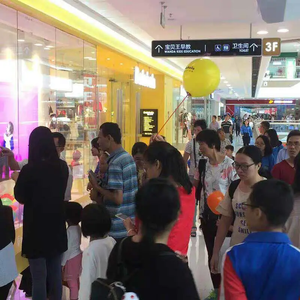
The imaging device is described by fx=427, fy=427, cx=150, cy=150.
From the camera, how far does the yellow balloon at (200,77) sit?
238 inches

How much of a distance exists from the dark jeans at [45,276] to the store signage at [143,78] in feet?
23.9

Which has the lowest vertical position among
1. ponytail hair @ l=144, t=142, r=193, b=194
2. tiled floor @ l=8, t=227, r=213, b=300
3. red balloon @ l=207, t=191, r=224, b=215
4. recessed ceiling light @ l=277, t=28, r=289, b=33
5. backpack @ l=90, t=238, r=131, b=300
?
tiled floor @ l=8, t=227, r=213, b=300

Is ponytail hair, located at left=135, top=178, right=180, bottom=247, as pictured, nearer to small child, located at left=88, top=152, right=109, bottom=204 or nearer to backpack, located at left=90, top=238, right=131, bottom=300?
backpack, located at left=90, top=238, right=131, bottom=300

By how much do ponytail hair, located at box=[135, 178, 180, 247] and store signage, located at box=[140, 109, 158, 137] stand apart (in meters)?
10.9

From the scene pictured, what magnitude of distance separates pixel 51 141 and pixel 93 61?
5.06 m

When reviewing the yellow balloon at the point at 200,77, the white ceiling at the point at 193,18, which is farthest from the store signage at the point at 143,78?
the yellow balloon at the point at 200,77

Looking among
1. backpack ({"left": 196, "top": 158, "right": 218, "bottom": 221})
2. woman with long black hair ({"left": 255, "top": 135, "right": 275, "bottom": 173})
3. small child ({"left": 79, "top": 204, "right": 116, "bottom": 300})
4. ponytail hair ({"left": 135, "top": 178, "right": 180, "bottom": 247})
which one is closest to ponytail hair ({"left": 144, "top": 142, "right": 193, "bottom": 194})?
small child ({"left": 79, "top": 204, "right": 116, "bottom": 300})

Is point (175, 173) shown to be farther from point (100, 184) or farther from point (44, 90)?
point (44, 90)

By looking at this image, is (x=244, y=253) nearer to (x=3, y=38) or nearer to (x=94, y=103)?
(x=3, y=38)

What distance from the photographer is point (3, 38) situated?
5082mm

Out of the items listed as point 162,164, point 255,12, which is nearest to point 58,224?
point 162,164

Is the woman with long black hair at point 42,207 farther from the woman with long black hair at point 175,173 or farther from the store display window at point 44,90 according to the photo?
the store display window at point 44,90

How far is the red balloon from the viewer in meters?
3.17

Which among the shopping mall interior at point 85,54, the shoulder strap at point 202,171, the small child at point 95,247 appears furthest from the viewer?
the shopping mall interior at point 85,54
